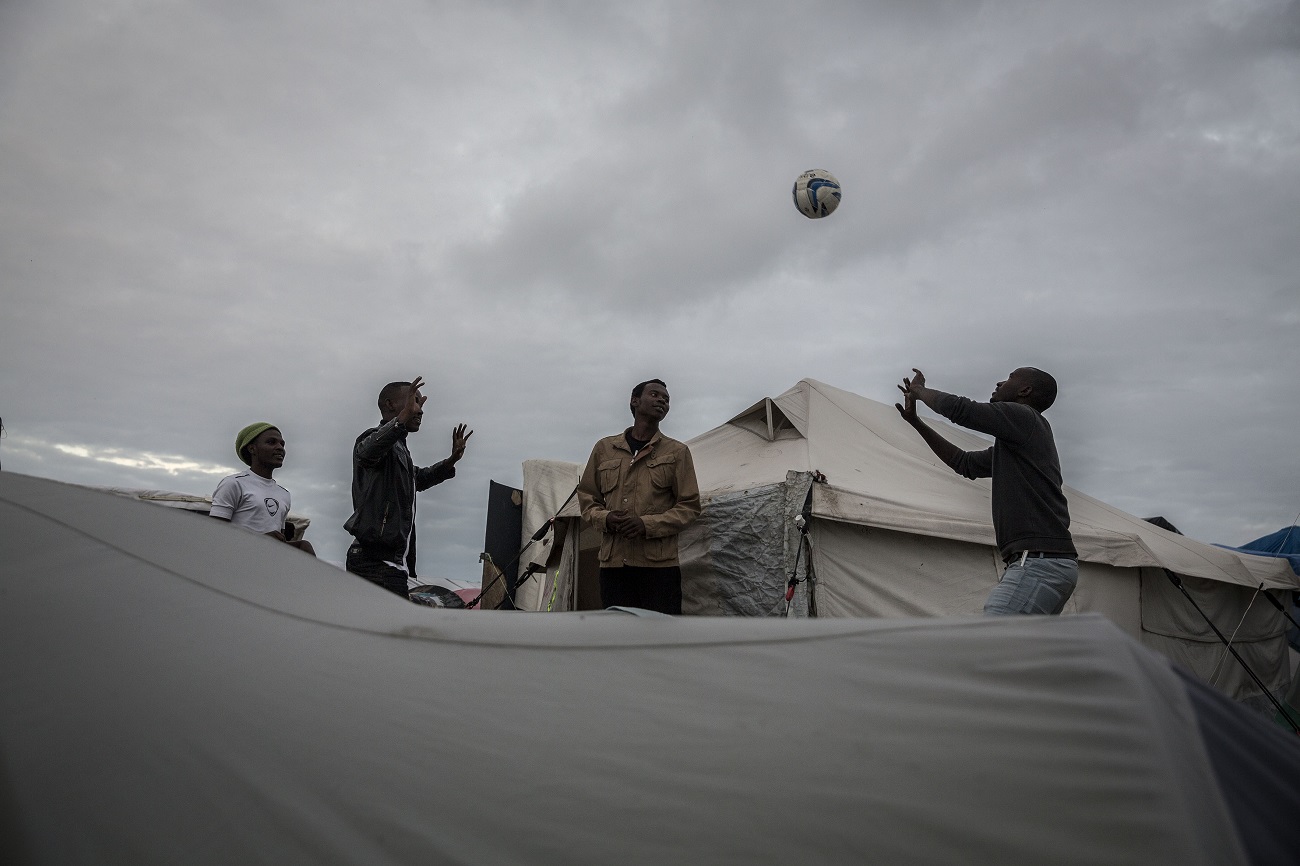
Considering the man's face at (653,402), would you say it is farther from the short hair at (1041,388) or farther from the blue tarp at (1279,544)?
the blue tarp at (1279,544)

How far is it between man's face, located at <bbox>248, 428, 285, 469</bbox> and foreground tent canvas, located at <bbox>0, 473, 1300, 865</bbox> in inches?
101

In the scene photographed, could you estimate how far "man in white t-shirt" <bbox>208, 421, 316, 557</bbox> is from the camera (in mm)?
3941

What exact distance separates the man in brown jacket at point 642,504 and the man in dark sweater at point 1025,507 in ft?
5.17

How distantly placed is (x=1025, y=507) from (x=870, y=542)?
2.09 metres

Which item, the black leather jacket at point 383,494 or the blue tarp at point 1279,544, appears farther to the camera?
the blue tarp at point 1279,544

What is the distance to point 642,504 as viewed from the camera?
4797 millimetres

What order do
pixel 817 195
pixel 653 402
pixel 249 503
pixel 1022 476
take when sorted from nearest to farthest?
pixel 1022 476
pixel 249 503
pixel 653 402
pixel 817 195

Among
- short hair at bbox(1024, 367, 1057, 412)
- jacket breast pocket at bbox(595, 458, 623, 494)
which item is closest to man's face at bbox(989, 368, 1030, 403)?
short hair at bbox(1024, 367, 1057, 412)

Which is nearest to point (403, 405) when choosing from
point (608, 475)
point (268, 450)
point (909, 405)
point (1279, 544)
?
point (268, 450)

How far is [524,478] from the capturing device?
33.6ft

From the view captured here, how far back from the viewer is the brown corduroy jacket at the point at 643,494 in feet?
15.0

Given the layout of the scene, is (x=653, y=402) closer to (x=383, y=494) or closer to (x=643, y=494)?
(x=643, y=494)

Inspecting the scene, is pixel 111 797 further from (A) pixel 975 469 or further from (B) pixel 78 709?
(A) pixel 975 469

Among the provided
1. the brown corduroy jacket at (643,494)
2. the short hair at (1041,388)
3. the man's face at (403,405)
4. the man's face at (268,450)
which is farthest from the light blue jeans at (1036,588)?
the man's face at (268,450)
